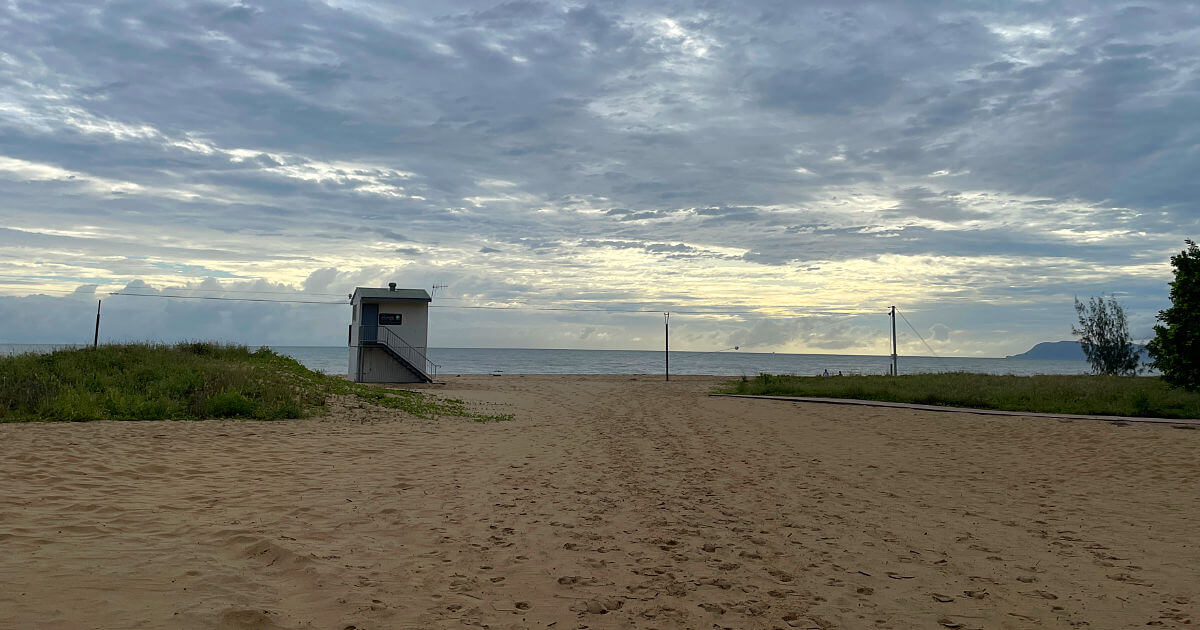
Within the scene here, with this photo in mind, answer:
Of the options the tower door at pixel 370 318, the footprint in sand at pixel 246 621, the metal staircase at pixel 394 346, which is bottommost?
the footprint in sand at pixel 246 621

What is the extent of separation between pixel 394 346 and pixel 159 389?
671 inches

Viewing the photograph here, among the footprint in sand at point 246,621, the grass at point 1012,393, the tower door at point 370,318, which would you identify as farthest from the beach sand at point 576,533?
the tower door at point 370,318

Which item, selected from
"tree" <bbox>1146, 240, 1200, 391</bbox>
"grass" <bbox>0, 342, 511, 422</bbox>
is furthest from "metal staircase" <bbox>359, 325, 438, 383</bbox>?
"tree" <bbox>1146, 240, 1200, 391</bbox>

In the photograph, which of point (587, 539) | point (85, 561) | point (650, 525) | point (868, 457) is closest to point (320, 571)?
point (85, 561)

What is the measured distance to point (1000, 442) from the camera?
44.7 ft

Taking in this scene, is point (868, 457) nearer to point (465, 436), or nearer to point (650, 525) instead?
point (650, 525)

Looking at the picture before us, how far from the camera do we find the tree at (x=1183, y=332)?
62.5 ft

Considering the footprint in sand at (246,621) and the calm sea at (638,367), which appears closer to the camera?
the footprint in sand at (246,621)

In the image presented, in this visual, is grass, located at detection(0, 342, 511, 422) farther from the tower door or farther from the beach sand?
the tower door

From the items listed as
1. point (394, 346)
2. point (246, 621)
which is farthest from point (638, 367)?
point (246, 621)

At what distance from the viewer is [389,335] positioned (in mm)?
32312

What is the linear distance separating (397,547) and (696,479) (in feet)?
15.3

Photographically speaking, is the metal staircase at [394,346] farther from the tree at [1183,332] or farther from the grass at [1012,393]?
the tree at [1183,332]

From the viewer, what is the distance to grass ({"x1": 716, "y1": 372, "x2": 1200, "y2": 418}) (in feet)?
59.7
